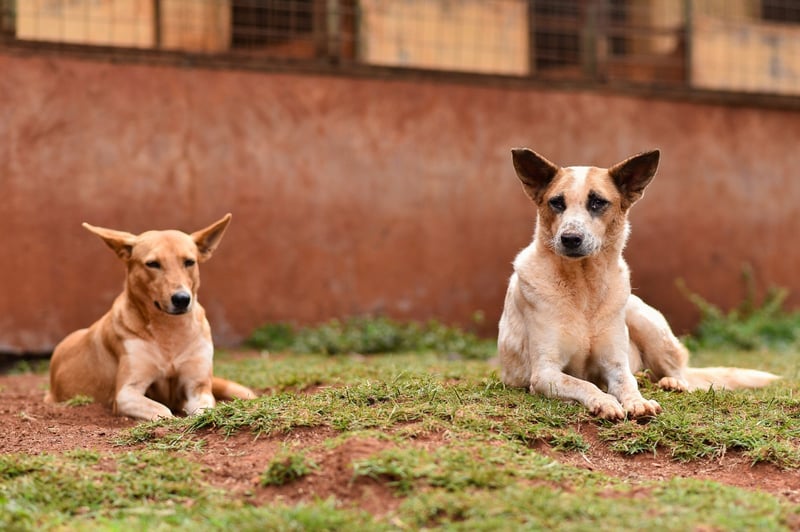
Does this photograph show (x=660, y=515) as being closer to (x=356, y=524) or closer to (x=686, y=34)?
(x=356, y=524)

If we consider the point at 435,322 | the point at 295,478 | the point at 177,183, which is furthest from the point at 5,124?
the point at 295,478

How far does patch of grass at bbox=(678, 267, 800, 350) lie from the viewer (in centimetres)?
1052

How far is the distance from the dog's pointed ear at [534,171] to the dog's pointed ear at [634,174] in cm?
34

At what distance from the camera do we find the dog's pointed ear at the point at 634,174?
18.3ft

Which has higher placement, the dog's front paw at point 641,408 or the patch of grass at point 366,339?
the dog's front paw at point 641,408

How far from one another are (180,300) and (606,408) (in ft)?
8.67

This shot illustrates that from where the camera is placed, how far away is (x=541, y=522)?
3.58m

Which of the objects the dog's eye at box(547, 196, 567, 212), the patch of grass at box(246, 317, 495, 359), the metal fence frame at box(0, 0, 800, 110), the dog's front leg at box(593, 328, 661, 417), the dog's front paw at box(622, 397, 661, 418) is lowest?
the patch of grass at box(246, 317, 495, 359)

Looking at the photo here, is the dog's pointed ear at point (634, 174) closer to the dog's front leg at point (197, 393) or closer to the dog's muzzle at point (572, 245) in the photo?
the dog's muzzle at point (572, 245)

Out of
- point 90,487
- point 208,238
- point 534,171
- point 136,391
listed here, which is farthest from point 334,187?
point 90,487

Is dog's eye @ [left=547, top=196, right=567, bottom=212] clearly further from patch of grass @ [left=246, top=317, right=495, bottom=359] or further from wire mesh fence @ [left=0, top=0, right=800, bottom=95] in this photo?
wire mesh fence @ [left=0, top=0, right=800, bottom=95]

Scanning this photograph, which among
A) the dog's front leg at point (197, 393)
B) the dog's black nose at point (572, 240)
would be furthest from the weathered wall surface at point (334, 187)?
the dog's black nose at point (572, 240)

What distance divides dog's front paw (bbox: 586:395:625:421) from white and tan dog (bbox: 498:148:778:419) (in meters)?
0.11

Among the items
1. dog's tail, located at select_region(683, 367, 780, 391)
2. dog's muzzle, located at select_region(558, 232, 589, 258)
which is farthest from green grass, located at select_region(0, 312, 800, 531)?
dog's muzzle, located at select_region(558, 232, 589, 258)
